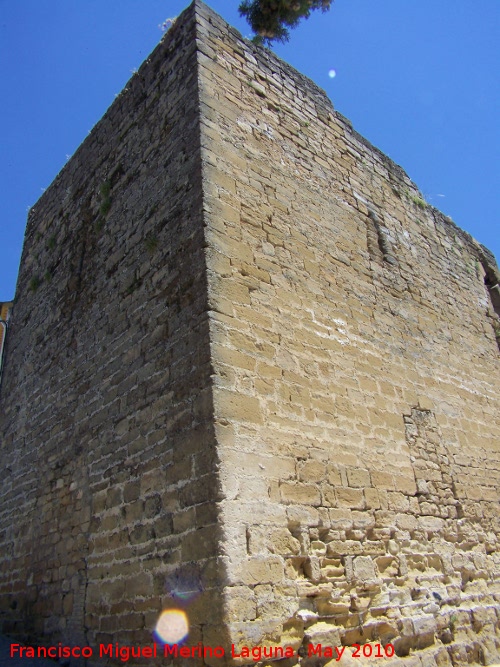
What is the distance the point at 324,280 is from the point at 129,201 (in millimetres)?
2138

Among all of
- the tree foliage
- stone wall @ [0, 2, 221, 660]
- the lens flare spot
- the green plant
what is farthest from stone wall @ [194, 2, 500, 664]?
the tree foliage

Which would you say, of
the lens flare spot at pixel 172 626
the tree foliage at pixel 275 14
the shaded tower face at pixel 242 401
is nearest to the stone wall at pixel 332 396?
the shaded tower face at pixel 242 401

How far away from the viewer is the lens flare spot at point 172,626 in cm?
319

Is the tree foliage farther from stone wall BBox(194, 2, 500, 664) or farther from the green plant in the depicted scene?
the green plant

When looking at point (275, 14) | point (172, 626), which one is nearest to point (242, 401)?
point (172, 626)

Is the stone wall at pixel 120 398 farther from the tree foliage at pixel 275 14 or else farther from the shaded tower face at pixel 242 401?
the tree foliage at pixel 275 14

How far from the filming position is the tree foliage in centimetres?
1103

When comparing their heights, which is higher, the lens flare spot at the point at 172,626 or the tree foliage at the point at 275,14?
the tree foliage at the point at 275,14

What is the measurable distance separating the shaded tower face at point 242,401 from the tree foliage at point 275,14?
5718 millimetres

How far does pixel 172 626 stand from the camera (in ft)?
10.8

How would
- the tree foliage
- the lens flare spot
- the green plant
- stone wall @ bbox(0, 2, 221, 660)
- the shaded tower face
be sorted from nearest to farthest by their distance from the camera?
the lens flare spot
the shaded tower face
stone wall @ bbox(0, 2, 221, 660)
the green plant
the tree foliage

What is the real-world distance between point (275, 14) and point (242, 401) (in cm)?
1027

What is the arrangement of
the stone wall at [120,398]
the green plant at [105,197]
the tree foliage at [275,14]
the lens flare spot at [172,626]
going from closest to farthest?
1. the lens flare spot at [172,626]
2. the stone wall at [120,398]
3. the green plant at [105,197]
4. the tree foliage at [275,14]

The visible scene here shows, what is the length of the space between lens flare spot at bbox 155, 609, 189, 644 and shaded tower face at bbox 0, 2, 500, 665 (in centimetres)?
1
